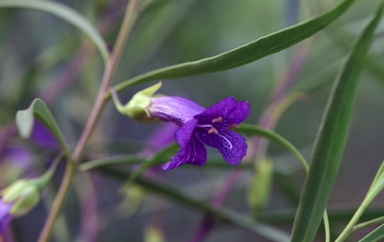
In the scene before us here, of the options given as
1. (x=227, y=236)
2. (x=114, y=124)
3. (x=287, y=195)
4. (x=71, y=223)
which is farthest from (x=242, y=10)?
(x=287, y=195)

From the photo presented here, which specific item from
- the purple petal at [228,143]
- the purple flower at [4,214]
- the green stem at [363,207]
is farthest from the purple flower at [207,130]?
the purple flower at [4,214]

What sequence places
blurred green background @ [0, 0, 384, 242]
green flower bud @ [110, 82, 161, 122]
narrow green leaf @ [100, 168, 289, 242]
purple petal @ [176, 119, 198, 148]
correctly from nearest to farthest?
1. purple petal @ [176, 119, 198, 148]
2. green flower bud @ [110, 82, 161, 122]
3. narrow green leaf @ [100, 168, 289, 242]
4. blurred green background @ [0, 0, 384, 242]

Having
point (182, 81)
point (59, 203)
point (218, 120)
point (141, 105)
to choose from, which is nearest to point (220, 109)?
point (218, 120)

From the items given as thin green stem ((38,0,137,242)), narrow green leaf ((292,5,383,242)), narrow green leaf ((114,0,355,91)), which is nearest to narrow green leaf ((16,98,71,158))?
thin green stem ((38,0,137,242))

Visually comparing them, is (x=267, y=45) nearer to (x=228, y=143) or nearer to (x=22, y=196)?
(x=228, y=143)

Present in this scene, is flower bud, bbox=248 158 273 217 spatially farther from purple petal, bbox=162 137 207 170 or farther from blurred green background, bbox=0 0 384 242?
purple petal, bbox=162 137 207 170

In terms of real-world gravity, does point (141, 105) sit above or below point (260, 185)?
above
